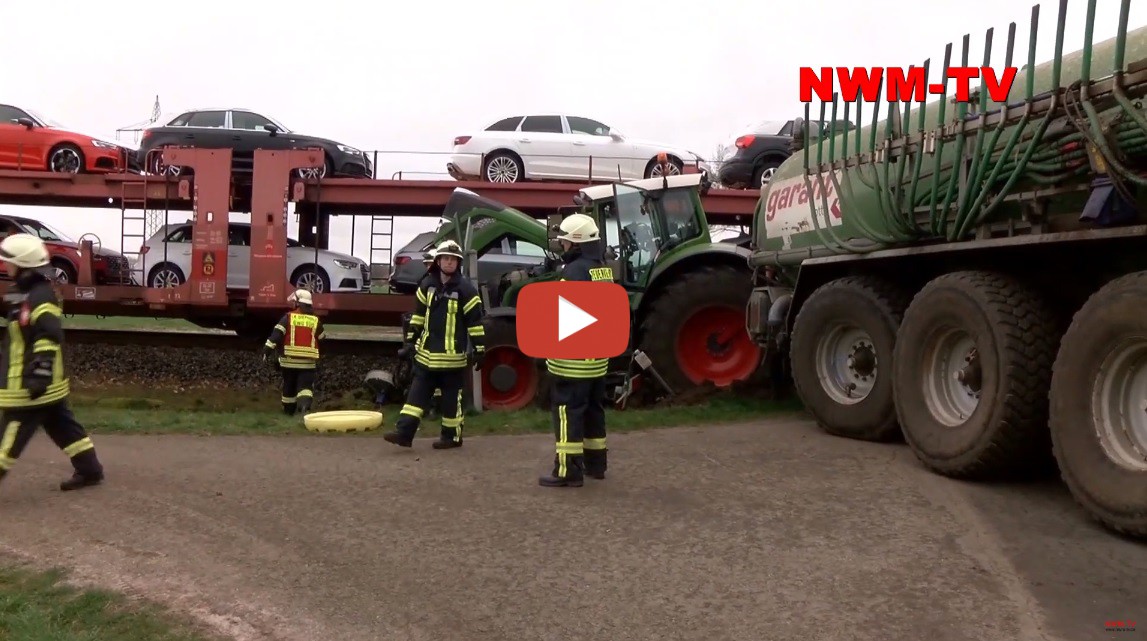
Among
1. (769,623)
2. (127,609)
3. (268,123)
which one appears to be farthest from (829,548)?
(268,123)

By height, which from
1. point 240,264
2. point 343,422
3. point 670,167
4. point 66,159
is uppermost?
point 670,167

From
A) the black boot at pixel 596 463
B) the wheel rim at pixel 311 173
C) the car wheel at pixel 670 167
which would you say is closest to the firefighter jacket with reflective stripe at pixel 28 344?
the black boot at pixel 596 463

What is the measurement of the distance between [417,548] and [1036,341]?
148 inches

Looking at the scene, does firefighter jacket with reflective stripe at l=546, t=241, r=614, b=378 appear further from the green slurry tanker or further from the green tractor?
the green tractor

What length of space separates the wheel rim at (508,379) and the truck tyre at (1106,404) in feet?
20.6

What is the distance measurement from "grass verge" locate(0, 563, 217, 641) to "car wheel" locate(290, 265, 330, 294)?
9.28 meters

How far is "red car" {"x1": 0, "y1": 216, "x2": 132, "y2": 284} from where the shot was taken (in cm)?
1387

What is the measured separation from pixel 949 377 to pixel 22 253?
602 cm

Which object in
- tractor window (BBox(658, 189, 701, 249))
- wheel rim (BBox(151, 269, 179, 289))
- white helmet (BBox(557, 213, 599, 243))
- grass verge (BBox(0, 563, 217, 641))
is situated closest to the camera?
grass verge (BBox(0, 563, 217, 641))

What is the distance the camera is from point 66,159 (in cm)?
1423

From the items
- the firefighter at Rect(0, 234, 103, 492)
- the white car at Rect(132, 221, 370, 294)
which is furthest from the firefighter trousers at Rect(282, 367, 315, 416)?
the firefighter at Rect(0, 234, 103, 492)

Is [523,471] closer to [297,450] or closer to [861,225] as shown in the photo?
[297,450]

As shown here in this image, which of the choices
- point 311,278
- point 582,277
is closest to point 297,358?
point 311,278

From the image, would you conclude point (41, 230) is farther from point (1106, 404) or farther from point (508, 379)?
point (1106, 404)
